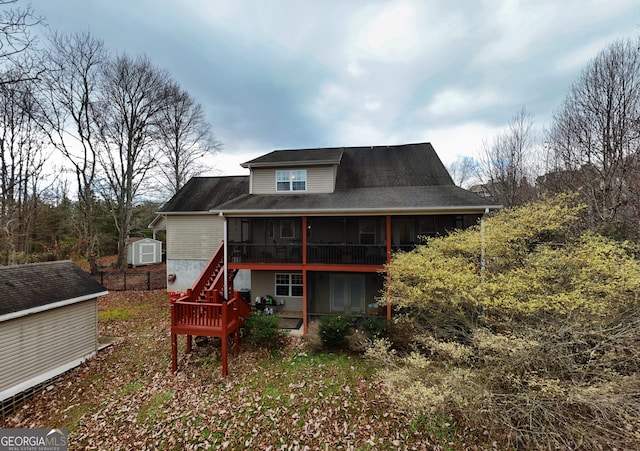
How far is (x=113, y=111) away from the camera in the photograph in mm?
17812

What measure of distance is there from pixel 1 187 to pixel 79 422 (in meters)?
19.7

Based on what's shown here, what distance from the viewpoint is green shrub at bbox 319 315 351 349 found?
8.24m

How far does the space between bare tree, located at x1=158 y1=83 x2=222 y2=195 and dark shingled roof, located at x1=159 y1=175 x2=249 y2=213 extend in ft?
22.1

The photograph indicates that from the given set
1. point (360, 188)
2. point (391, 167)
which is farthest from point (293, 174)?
point (391, 167)

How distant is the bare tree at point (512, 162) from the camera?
53.8 ft

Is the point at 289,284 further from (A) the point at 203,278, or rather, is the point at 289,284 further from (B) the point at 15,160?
(B) the point at 15,160

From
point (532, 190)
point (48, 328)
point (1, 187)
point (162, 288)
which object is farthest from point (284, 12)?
point (1, 187)

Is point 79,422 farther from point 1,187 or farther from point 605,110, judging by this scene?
point 605,110

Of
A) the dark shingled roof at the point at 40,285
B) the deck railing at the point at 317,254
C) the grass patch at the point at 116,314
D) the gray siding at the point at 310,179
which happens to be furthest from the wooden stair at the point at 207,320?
the gray siding at the point at 310,179

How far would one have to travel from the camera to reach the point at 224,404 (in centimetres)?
641

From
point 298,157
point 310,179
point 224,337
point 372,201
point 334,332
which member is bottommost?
point 334,332

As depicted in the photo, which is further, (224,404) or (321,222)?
(321,222)

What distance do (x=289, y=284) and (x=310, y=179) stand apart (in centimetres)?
530

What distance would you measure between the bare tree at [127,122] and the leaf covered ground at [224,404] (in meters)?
14.0
